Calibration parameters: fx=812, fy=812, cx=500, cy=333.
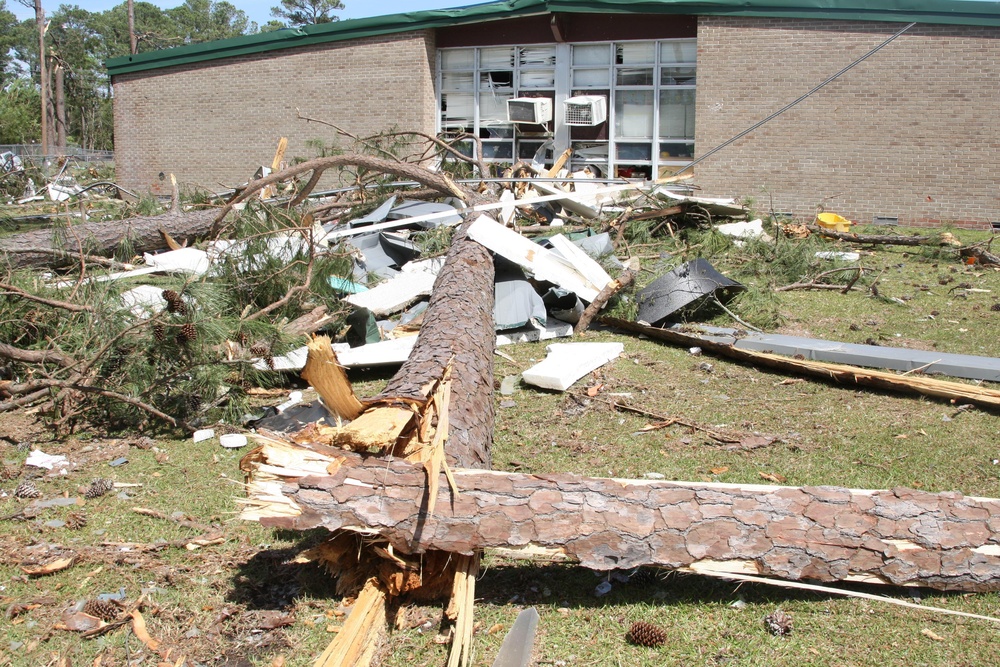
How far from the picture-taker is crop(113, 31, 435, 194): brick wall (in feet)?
53.8

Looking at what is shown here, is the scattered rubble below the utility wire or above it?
below

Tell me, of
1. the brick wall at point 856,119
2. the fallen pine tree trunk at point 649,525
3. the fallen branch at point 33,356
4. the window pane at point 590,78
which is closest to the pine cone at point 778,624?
the fallen pine tree trunk at point 649,525

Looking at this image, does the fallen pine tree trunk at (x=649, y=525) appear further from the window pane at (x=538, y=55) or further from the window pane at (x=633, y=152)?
the window pane at (x=538, y=55)

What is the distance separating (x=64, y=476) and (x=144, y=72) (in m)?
17.9

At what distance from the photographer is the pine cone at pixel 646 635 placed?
2.68m

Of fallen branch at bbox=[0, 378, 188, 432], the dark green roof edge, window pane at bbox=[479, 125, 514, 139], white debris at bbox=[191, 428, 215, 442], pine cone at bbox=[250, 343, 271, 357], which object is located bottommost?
white debris at bbox=[191, 428, 215, 442]

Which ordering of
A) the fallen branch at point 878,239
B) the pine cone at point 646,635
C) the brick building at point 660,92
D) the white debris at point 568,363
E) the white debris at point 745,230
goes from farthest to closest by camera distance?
the brick building at point 660,92 → the fallen branch at point 878,239 → the white debris at point 745,230 → the white debris at point 568,363 → the pine cone at point 646,635

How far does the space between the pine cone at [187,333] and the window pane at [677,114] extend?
12.1 meters

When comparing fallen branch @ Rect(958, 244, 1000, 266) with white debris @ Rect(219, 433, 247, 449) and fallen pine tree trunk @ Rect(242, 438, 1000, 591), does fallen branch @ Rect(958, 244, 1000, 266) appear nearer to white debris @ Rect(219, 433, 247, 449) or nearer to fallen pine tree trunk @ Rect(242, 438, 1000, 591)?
fallen pine tree trunk @ Rect(242, 438, 1000, 591)

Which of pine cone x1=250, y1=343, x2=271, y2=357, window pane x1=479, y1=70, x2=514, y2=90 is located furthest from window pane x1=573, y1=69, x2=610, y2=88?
pine cone x1=250, y1=343, x2=271, y2=357

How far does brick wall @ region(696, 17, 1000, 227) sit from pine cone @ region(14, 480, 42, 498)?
1243 cm

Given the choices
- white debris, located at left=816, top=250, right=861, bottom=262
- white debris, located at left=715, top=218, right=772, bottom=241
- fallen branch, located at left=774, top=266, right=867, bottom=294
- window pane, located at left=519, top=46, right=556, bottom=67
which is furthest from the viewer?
window pane, located at left=519, top=46, right=556, bottom=67

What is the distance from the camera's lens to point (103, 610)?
2859 millimetres

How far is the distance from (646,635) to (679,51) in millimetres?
13713
